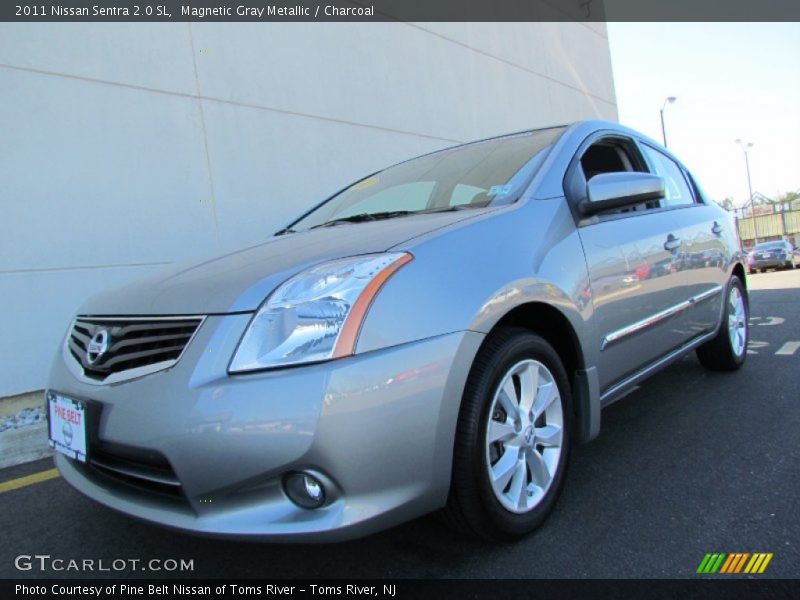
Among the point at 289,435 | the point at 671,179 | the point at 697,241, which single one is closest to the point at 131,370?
the point at 289,435

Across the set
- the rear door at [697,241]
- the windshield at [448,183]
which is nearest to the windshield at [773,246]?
the rear door at [697,241]

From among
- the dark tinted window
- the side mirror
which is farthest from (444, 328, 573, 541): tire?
the dark tinted window

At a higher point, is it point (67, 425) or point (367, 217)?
point (367, 217)

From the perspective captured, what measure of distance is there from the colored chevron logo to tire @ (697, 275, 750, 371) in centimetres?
221

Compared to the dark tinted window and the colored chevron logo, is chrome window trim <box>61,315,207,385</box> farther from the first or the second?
the dark tinted window

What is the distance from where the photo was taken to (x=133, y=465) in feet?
5.46

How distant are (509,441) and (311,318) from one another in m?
0.82

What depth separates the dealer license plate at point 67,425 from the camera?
69.7 inches

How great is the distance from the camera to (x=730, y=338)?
12.6 feet

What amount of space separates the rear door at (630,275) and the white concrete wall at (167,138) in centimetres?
163

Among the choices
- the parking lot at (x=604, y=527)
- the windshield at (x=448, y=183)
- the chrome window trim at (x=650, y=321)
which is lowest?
the parking lot at (x=604, y=527)

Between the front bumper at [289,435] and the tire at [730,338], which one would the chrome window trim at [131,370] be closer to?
the front bumper at [289,435]

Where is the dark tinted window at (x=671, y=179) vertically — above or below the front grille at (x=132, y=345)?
above

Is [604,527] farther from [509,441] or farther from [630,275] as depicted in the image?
[630,275]
